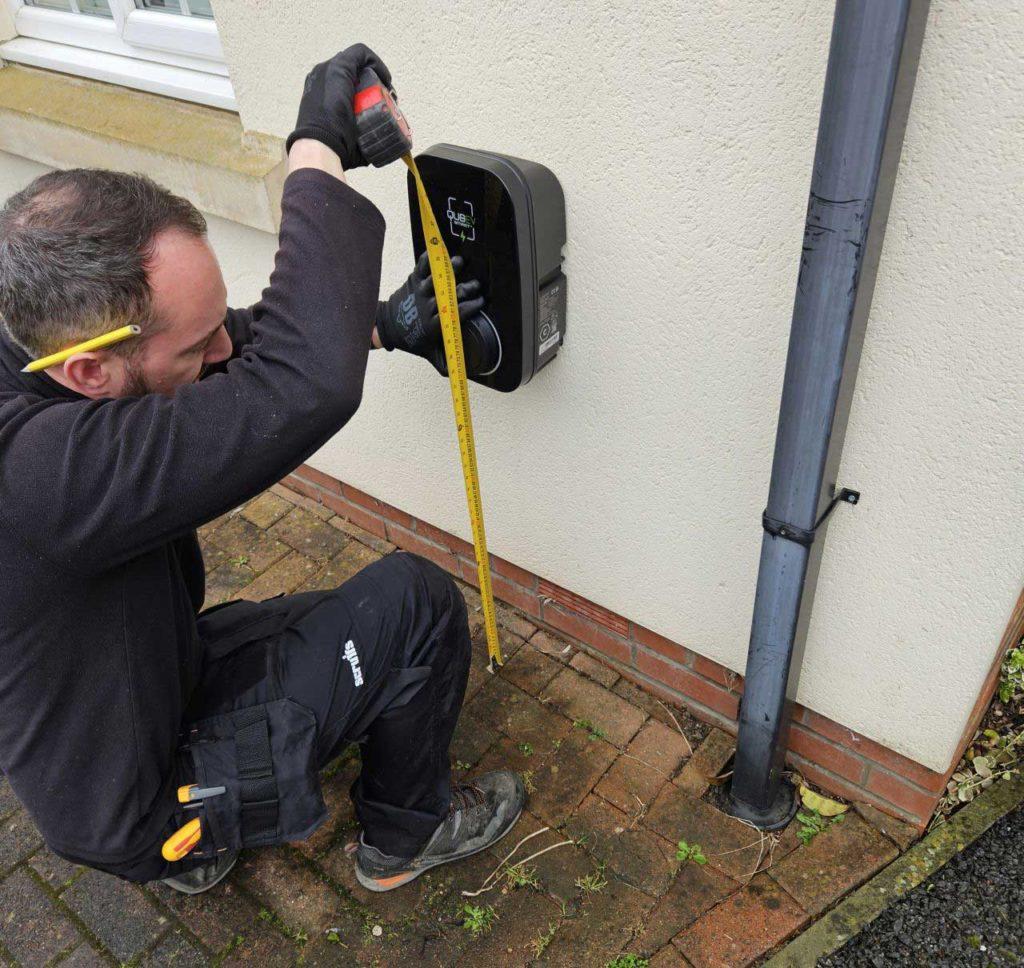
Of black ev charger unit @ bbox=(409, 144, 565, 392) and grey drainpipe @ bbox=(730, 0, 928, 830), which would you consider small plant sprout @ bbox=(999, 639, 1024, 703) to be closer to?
grey drainpipe @ bbox=(730, 0, 928, 830)

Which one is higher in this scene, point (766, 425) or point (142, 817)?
point (766, 425)

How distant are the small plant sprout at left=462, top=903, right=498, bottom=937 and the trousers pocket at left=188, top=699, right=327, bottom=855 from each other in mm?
570

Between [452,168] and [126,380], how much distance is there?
2.68 ft

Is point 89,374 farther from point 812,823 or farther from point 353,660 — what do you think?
point 812,823

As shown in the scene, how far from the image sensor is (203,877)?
7.87 feet

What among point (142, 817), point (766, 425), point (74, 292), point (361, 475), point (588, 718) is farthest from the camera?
point (361, 475)

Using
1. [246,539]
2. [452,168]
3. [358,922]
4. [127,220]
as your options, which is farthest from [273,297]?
[246,539]

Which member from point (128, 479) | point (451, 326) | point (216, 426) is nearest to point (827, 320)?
point (451, 326)

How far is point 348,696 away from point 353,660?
8 cm

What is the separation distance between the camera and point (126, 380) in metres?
1.62

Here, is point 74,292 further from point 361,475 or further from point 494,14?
point 361,475

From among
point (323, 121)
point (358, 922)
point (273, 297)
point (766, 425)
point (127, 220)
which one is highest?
point (323, 121)

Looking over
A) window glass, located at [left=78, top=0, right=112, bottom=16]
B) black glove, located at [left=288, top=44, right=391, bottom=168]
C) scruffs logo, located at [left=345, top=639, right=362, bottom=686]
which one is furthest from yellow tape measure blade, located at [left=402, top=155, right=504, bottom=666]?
window glass, located at [left=78, top=0, right=112, bottom=16]

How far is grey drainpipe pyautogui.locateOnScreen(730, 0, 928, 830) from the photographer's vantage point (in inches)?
52.4
